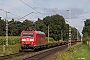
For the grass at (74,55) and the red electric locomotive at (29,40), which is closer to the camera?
the grass at (74,55)

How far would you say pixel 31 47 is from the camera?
41750 mm

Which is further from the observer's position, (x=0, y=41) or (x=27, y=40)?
(x=0, y=41)

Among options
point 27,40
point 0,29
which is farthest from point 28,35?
point 0,29

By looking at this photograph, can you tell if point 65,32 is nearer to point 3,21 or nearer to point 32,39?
point 3,21

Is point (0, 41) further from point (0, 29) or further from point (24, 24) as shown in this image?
point (24, 24)

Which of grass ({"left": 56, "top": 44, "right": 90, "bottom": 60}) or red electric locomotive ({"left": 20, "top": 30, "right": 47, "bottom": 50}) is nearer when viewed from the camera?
grass ({"left": 56, "top": 44, "right": 90, "bottom": 60})

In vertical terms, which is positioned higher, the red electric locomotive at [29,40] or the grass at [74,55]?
the red electric locomotive at [29,40]

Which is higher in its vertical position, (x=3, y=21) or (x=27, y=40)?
(x=3, y=21)

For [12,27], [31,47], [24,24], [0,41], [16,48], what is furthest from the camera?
[24,24]

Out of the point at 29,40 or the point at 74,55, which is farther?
the point at 29,40

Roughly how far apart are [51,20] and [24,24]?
588 inches

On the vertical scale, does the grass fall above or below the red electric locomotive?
below

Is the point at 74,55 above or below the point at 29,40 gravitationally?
below

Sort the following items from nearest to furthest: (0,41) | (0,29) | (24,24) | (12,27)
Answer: (0,41) < (0,29) < (12,27) < (24,24)
